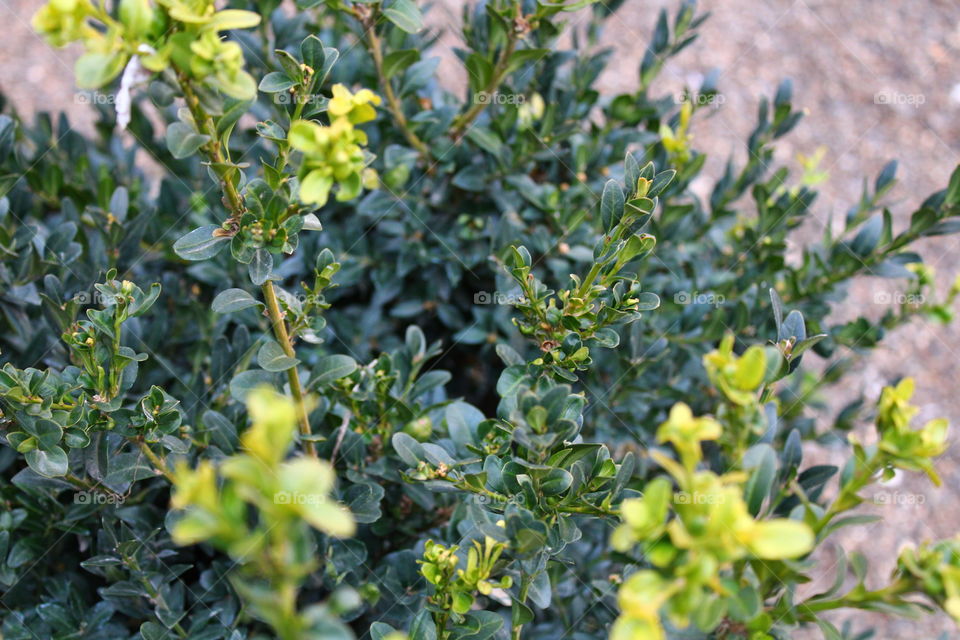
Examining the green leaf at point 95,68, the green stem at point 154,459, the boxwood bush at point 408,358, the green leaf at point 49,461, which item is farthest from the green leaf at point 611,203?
the green leaf at point 49,461

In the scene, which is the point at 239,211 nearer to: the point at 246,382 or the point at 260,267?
the point at 260,267

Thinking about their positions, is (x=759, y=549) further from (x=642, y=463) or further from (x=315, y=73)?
(x=642, y=463)

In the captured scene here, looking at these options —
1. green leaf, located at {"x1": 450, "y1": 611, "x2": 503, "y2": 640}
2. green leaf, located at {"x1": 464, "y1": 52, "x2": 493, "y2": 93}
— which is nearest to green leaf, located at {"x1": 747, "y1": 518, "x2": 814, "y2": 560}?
green leaf, located at {"x1": 450, "y1": 611, "x2": 503, "y2": 640}

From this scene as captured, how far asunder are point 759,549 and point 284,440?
55 cm

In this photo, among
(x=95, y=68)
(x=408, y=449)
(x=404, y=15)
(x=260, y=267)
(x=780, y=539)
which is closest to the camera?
(x=780, y=539)

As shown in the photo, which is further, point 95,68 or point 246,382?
point 246,382

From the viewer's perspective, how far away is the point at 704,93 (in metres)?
2.51

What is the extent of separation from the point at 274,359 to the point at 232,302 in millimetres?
132

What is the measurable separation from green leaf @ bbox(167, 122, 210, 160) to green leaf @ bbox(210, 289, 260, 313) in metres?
0.31

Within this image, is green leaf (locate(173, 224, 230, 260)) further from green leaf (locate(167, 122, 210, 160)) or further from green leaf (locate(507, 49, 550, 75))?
green leaf (locate(507, 49, 550, 75))

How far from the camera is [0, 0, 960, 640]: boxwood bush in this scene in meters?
1.11

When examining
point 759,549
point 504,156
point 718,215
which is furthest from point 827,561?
point 759,549

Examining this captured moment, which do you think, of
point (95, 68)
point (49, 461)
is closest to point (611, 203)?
point (95, 68)

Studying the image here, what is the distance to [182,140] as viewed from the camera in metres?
1.28
